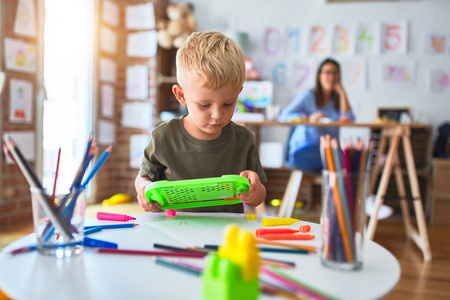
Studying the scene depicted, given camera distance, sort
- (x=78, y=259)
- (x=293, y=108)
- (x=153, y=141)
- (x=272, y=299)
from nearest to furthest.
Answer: (x=272, y=299) → (x=78, y=259) → (x=153, y=141) → (x=293, y=108)

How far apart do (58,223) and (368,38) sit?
12.0 ft

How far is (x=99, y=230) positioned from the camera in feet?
2.44

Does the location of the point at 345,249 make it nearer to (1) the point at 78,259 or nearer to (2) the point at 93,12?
(1) the point at 78,259

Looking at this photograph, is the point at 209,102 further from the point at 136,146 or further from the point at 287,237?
the point at 136,146

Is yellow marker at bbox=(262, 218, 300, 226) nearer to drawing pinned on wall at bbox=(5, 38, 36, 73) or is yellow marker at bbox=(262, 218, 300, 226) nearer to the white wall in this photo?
drawing pinned on wall at bbox=(5, 38, 36, 73)

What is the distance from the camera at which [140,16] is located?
3791 millimetres

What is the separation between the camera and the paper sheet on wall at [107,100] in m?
3.61

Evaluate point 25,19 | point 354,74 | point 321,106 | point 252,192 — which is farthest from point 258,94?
point 252,192

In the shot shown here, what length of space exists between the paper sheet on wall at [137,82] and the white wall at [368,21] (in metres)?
0.70

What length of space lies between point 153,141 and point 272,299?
699 millimetres

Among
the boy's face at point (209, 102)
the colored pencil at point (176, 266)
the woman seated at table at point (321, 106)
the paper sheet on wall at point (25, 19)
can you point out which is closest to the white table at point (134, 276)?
the colored pencil at point (176, 266)

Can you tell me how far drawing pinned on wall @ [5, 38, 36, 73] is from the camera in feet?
8.45

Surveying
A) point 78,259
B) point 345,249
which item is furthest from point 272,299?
point 78,259

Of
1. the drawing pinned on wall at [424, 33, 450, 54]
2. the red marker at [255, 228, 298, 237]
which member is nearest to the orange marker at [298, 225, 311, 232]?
the red marker at [255, 228, 298, 237]
